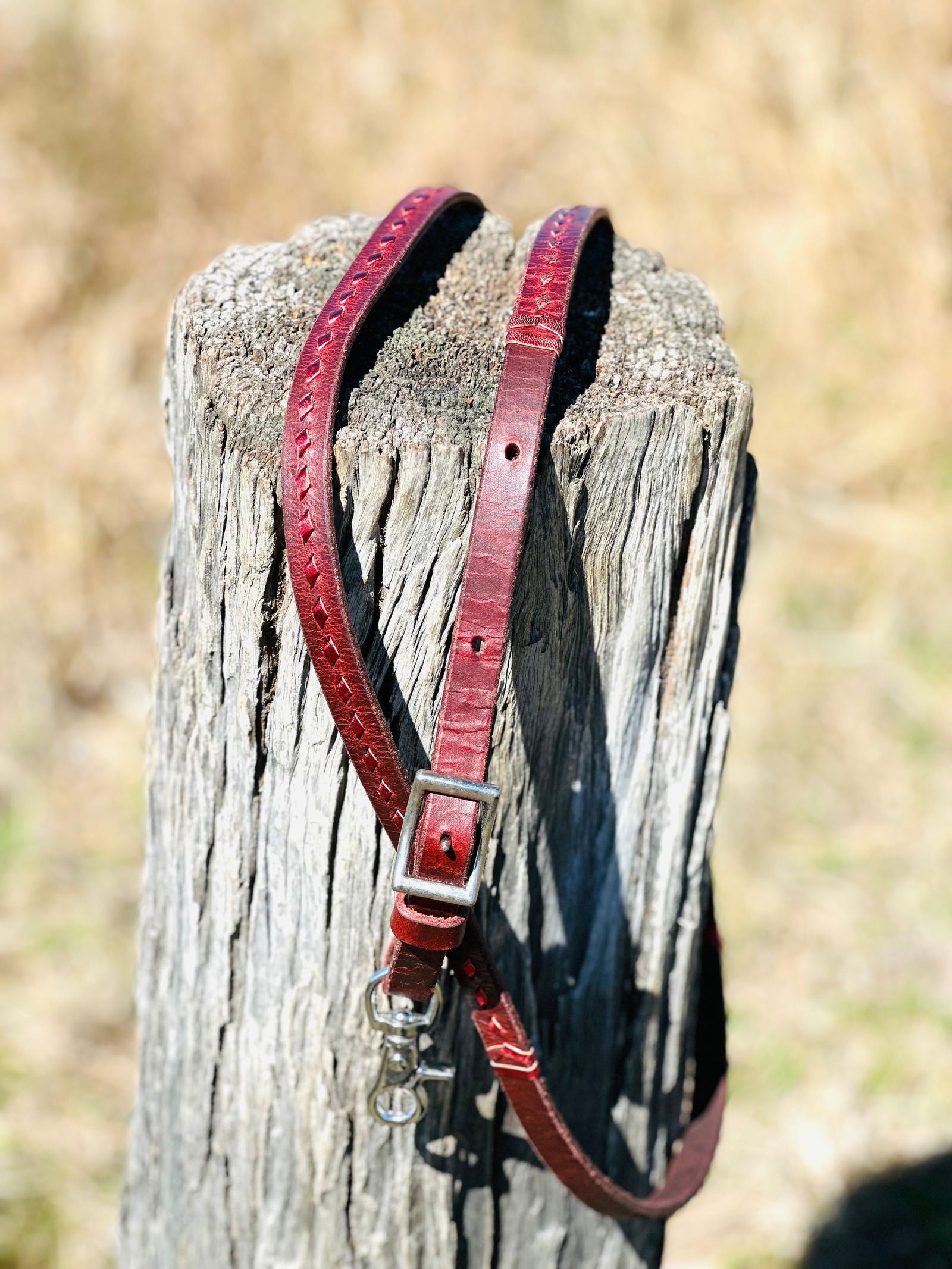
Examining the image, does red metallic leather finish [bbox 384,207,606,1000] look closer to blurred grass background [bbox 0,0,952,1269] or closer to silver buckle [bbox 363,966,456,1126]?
silver buckle [bbox 363,966,456,1126]

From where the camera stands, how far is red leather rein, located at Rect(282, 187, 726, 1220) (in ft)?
3.79

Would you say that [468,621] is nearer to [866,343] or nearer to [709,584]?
[709,584]

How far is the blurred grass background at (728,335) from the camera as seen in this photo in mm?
3463

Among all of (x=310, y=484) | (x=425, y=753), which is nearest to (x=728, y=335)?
(x=425, y=753)

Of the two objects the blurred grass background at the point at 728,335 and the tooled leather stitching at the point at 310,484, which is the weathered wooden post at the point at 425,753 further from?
the blurred grass background at the point at 728,335

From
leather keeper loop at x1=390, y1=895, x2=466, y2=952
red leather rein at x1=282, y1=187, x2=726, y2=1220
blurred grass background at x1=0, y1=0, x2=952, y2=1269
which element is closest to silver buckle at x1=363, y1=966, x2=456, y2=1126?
red leather rein at x1=282, y1=187, x2=726, y2=1220

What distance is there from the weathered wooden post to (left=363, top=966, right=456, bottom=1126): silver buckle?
3.3 inches

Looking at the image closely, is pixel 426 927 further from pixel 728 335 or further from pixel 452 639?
pixel 728 335

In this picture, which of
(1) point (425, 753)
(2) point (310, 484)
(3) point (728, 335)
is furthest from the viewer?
(3) point (728, 335)

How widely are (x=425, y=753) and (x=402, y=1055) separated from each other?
1.23 ft

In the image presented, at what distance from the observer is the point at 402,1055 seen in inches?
54.0

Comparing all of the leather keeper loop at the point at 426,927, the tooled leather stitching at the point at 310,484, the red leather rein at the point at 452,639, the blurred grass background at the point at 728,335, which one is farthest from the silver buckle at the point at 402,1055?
the blurred grass background at the point at 728,335

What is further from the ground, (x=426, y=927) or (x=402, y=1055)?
(x=426, y=927)

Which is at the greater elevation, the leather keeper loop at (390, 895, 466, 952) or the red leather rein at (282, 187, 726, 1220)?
the red leather rein at (282, 187, 726, 1220)
